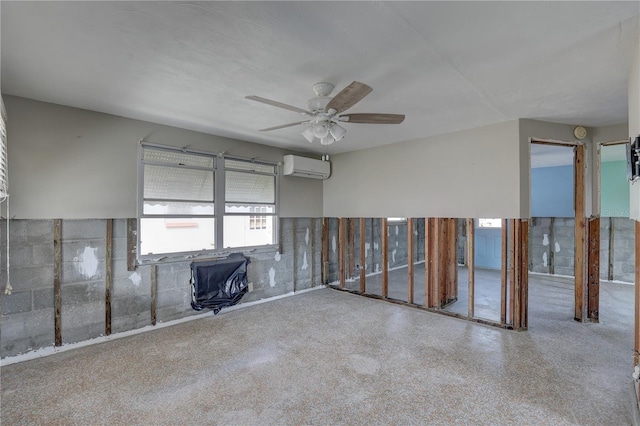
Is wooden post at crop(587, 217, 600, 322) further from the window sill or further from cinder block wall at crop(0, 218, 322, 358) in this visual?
cinder block wall at crop(0, 218, 322, 358)

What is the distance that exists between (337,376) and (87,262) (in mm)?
3082

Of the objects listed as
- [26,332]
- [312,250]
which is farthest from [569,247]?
[26,332]

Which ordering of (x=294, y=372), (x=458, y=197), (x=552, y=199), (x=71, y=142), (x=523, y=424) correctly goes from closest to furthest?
(x=523, y=424) < (x=294, y=372) < (x=71, y=142) < (x=458, y=197) < (x=552, y=199)

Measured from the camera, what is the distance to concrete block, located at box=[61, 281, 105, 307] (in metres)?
3.18

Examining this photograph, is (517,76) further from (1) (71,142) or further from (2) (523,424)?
(1) (71,142)

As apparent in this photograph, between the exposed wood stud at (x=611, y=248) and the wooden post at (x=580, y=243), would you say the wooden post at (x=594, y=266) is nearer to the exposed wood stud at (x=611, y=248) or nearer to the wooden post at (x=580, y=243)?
the wooden post at (x=580, y=243)

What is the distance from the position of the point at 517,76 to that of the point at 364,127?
72.7 inches

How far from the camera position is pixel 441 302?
4434 mm

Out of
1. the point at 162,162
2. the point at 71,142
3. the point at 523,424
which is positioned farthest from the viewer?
the point at 162,162

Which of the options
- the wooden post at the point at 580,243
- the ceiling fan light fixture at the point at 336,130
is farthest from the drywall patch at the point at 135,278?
the wooden post at the point at 580,243

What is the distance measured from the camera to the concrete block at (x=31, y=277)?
2.91m

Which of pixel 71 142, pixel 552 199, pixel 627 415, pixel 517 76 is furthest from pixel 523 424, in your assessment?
pixel 552 199

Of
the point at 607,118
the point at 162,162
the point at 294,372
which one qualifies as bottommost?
the point at 294,372

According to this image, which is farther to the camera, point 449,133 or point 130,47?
point 449,133
